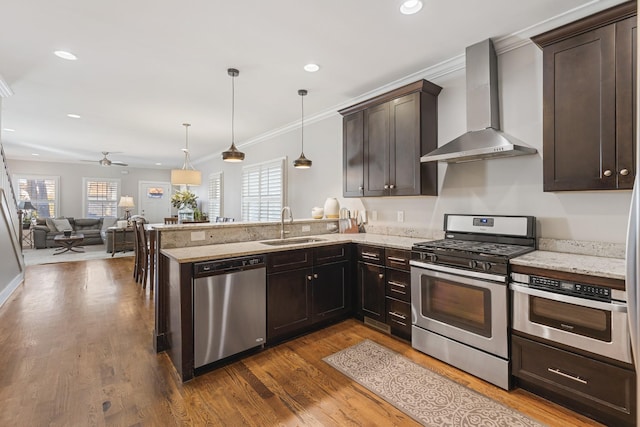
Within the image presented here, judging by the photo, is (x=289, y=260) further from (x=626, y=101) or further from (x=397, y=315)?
(x=626, y=101)

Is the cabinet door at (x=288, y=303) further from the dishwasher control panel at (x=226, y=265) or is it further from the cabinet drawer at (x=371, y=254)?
the cabinet drawer at (x=371, y=254)

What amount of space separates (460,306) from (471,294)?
Result: 0.15m

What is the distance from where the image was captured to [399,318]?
288cm

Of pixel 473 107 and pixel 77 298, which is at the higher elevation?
pixel 473 107

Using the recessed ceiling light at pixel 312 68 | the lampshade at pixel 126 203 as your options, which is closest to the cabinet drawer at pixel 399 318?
the recessed ceiling light at pixel 312 68

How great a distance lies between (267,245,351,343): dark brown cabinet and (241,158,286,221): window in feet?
8.49

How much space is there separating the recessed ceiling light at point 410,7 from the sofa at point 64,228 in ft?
32.5

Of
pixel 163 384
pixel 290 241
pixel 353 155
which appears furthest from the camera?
pixel 353 155

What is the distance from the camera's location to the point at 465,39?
105 inches

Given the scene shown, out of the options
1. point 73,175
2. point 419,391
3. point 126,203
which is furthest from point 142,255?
point 73,175

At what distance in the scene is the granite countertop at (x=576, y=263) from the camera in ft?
5.77

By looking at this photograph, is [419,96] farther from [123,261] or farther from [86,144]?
[86,144]

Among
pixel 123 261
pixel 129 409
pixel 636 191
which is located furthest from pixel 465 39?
pixel 123 261

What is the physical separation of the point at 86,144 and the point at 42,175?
3754 millimetres
